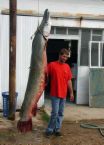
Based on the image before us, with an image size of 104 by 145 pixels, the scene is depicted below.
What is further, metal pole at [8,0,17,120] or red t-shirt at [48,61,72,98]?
metal pole at [8,0,17,120]

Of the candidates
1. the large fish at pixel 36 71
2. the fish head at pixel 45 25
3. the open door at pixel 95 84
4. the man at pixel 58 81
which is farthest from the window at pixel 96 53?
the fish head at pixel 45 25

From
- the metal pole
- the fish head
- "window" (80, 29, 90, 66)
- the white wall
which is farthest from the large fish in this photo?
"window" (80, 29, 90, 66)

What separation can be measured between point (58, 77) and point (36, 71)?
3.02 m

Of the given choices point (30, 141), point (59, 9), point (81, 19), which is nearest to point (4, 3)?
point (59, 9)

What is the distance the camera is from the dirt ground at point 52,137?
325 inches

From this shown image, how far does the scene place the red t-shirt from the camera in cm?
827

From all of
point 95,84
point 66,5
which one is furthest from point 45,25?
point 95,84

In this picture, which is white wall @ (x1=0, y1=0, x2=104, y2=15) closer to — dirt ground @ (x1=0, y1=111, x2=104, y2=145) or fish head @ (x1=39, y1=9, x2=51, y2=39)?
dirt ground @ (x1=0, y1=111, x2=104, y2=145)

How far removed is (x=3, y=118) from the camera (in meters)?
10.4

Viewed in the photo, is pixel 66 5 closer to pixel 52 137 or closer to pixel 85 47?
pixel 85 47

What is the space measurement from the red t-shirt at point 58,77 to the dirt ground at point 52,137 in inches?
37.6

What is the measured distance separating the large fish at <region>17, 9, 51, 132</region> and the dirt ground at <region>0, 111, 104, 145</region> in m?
2.32

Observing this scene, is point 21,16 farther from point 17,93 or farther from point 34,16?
point 17,93

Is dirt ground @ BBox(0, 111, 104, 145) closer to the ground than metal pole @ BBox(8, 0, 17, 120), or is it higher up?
closer to the ground
